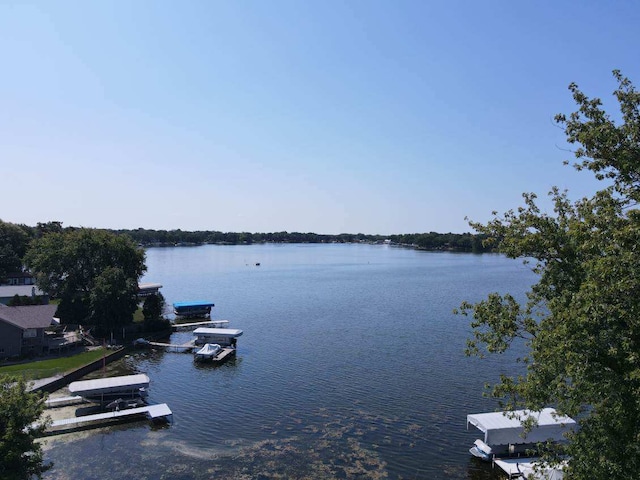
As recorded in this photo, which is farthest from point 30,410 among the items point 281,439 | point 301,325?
point 301,325

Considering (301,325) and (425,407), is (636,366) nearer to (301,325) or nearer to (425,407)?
(425,407)

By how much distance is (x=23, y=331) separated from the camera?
49.4 metres

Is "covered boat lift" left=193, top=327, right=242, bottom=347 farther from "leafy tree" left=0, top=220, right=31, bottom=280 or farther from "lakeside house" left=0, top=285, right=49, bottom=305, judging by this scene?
"leafy tree" left=0, top=220, right=31, bottom=280

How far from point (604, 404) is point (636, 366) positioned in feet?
4.85

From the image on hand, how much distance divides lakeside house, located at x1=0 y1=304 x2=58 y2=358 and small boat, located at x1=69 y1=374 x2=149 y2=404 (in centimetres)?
1272

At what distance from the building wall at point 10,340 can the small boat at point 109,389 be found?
41.5 feet

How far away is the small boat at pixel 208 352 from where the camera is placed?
55.6m

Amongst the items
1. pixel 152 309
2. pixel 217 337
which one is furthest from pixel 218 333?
pixel 152 309

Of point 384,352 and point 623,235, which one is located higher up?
point 623,235

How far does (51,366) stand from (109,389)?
10452mm

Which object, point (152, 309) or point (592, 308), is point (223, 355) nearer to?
point (152, 309)

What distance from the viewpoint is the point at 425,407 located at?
129 ft

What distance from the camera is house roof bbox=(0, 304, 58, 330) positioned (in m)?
49.3

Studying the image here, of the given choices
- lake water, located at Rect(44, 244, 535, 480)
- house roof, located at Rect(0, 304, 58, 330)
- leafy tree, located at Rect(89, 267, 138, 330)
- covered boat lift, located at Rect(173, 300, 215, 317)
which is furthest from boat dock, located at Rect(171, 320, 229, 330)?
house roof, located at Rect(0, 304, 58, 330)
